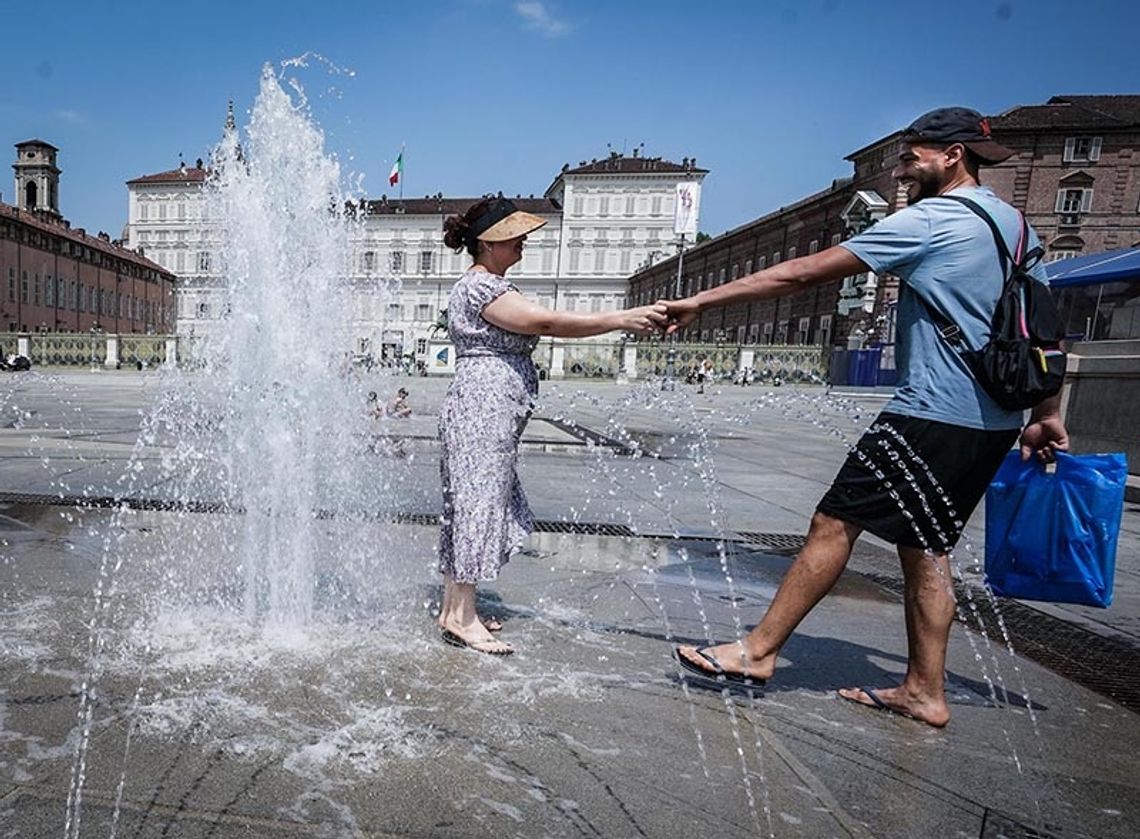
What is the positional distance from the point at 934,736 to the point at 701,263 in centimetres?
6415

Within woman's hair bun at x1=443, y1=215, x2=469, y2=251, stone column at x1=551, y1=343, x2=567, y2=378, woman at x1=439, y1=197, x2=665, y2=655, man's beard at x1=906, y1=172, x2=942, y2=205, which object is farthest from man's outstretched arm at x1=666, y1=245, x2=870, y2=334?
stone column at x1=551, y1=343, x2=567, y2=378

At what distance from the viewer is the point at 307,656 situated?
2748 mm

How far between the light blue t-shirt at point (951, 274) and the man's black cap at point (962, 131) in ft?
0.57

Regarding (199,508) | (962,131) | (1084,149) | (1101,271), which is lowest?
(199,508)

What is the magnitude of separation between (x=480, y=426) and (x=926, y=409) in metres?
1.55

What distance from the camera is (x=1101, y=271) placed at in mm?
13414

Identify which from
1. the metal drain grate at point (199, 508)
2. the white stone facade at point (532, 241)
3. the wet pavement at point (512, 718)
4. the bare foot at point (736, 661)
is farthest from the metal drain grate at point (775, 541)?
the white stone facade at point (532, 241)

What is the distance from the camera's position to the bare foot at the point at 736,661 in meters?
2.68

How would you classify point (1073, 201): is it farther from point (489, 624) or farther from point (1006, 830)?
point (1006, 830)

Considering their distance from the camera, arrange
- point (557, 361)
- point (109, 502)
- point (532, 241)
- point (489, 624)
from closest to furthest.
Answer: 1. point (489, 624)
2. point (109, 502)
3. point (557, 361)
4. point (532, 241)

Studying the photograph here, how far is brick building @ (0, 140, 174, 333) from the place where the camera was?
53281 millimetres

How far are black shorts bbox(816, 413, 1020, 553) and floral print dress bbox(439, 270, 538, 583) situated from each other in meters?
1.28

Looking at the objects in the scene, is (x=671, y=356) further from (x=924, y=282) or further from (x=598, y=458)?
(x=924, y=282)

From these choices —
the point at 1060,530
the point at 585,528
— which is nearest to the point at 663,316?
the point at 1060,530
